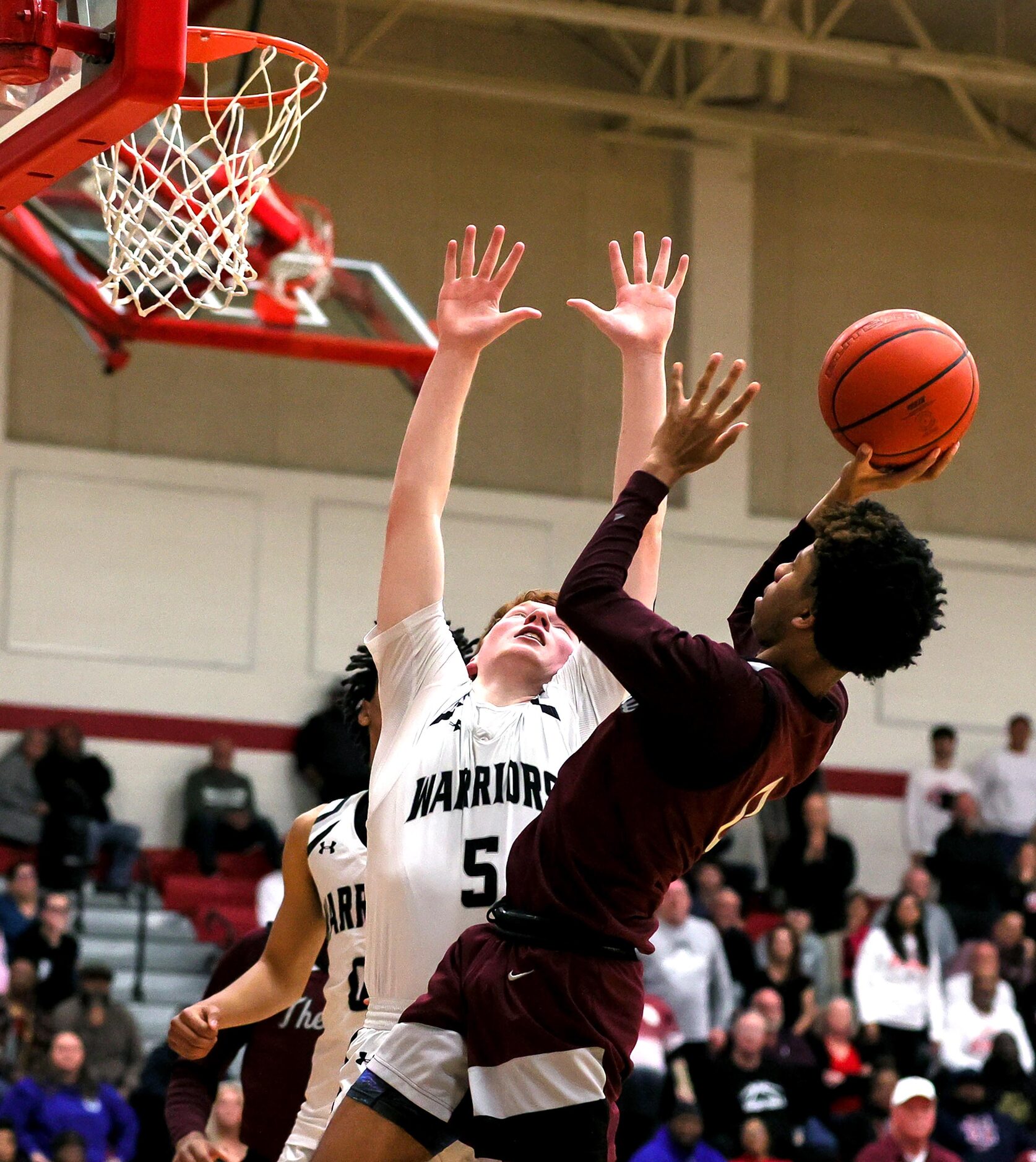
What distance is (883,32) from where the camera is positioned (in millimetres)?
17594

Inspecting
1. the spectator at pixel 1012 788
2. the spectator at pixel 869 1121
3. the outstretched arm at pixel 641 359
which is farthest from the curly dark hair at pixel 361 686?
the spectator at pixel 1012 788

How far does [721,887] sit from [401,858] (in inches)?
421

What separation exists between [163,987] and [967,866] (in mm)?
6312

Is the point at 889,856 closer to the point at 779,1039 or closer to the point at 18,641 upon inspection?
the point at 779,1039

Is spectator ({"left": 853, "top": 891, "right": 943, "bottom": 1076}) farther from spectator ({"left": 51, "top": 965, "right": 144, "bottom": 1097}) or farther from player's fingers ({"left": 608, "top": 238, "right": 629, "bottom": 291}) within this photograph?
player's fingers ({"left": 608, "top": 238, "right": 629, "bottom": 291})

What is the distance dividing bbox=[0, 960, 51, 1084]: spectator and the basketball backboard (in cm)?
751

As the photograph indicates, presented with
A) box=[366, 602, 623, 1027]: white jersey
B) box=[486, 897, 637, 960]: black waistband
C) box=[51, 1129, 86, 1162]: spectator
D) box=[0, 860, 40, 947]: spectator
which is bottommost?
box=[51, 1129, 86, 1162]: spectator

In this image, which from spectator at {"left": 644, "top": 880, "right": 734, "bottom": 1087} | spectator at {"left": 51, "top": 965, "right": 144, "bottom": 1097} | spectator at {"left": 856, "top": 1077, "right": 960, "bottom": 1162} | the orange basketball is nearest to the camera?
the orange basketball

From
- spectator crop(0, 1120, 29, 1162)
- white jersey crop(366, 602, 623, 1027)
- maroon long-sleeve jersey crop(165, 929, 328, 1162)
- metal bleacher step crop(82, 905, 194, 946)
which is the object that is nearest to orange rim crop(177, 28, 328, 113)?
white jersey crop(366, 602, 623, 1027)

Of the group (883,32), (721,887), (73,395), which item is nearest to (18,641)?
(73,395)

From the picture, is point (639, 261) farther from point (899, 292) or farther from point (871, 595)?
point (899, 292)

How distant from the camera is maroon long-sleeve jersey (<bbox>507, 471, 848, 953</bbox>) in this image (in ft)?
12.0

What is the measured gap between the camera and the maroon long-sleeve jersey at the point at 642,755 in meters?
3.66

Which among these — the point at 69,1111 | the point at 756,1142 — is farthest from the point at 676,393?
the point at 69,1111
